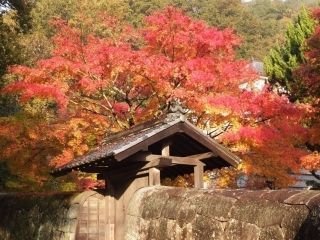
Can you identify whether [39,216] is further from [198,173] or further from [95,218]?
[198,173]

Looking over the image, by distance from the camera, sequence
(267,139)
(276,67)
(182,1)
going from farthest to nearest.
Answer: (182,1) < (276,67) < (267,139)

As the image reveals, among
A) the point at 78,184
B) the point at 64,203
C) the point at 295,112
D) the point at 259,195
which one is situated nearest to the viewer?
the point at 259,195

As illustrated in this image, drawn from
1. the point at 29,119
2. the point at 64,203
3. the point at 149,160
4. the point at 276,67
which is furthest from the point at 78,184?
the point at 276,67

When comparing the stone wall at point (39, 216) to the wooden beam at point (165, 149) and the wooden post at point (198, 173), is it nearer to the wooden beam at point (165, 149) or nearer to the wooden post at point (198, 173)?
the wooden beam at point (165, 149)

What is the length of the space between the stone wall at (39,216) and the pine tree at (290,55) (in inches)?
653

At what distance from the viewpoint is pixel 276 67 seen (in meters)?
24.9

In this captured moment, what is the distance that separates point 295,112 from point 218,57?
2.97 meters

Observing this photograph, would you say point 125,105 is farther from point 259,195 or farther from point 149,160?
point 259,195

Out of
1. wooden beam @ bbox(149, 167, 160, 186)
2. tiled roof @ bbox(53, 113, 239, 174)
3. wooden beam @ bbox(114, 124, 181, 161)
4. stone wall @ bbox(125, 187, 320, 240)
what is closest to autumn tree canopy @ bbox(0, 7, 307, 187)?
tiled roof @ bbox(53, 113, 239, 174)

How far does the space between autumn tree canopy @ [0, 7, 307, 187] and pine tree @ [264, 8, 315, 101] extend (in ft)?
35.6

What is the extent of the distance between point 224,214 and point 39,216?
6.52 m

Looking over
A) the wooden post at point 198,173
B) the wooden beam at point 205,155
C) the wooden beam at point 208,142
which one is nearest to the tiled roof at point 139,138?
the wooden beam at point 208,142

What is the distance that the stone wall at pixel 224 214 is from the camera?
3.94 m

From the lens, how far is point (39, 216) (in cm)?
1025
